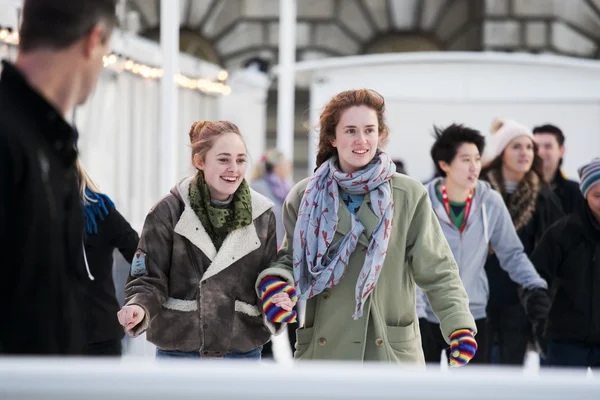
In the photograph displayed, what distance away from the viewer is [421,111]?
39.2 ft

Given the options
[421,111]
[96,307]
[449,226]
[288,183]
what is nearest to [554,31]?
[421,111]

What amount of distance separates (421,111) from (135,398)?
10.5 m

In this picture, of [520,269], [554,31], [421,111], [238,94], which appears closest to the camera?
[520,269]

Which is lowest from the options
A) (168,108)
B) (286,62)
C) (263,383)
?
(263,383)

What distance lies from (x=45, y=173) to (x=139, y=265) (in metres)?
1.98

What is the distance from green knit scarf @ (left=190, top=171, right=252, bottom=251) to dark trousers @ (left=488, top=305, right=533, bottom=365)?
2283 millimetres

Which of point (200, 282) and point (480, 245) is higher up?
point (480, 245)

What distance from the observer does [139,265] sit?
4.17 m

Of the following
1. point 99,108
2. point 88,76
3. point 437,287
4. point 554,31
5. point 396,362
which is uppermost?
point 554,31

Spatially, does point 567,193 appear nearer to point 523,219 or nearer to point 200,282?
point 523,219

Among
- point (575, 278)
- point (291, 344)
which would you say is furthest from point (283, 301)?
point (291, 344)

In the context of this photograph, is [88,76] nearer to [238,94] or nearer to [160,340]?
[160,340]

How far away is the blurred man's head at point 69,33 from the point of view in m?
2.28

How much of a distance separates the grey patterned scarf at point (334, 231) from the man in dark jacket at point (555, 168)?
3464 mm
